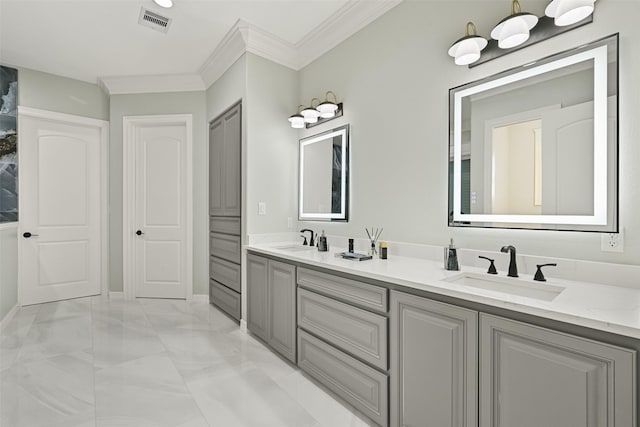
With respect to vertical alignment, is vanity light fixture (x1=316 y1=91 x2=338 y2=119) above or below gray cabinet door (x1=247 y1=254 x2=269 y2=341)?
above

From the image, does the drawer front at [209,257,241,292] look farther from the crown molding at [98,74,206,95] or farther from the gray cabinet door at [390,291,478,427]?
the crown molding at [98,74,206,95]

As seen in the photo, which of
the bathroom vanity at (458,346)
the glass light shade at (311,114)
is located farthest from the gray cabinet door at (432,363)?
the glass light shade at (311,114)

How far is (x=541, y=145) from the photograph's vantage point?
1.60 metres

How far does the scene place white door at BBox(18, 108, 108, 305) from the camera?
3.72 meters

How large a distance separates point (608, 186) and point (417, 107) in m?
1.17

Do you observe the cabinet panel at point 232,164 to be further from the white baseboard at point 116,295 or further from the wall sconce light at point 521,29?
the wall sconce light at point 521,29

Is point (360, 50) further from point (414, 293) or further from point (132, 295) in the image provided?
point (132, 295)

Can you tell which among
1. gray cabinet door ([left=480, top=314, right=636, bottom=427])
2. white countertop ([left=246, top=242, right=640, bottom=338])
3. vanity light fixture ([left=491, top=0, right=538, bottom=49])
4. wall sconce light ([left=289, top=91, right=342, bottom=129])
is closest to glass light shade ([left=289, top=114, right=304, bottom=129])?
wall sconce light ([left=289, top=91, right=342, bottom=129])

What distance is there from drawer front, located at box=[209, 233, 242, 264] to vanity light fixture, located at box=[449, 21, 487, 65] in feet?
7.89

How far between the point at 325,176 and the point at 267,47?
4.62 feet

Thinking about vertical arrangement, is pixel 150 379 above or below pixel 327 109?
below

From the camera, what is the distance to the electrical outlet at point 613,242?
1365mm

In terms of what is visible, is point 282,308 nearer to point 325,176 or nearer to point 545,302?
point 325,176

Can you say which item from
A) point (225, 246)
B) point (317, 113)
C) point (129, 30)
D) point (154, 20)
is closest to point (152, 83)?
point (129, 30)
